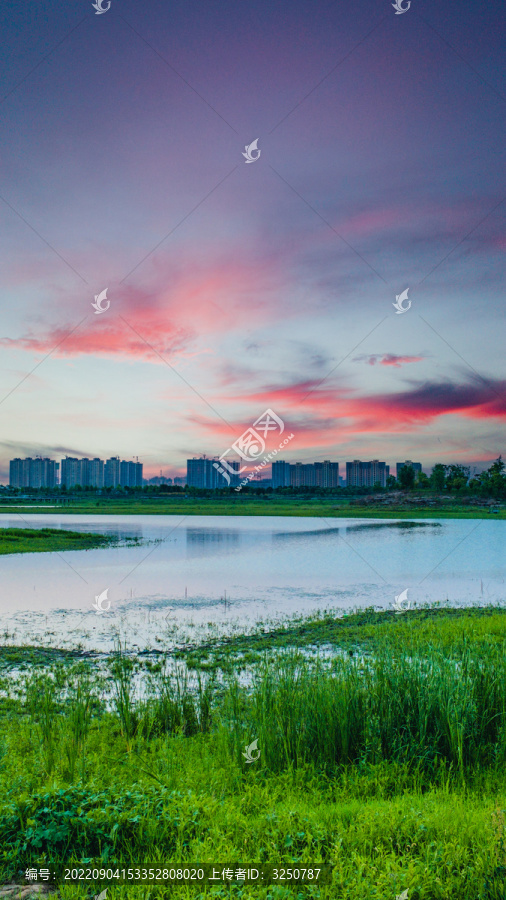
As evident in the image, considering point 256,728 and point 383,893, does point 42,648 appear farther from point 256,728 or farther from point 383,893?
point 383,893

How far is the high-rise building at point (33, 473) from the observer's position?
→ 130m

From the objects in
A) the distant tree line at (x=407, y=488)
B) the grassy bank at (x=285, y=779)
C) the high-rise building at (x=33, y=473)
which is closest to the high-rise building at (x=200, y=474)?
the distant tree line at (x=407, y=488)

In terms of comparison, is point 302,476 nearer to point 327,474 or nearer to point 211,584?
point 327,474

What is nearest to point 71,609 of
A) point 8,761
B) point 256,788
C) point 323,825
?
point 8,761

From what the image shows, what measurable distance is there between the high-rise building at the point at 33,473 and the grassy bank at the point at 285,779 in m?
130

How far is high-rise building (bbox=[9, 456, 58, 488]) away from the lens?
130 meters

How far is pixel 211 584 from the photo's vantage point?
1828 centimetres

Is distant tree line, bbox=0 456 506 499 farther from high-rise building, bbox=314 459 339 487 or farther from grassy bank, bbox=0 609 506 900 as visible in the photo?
grassy bank, bbox=0 609 506 900

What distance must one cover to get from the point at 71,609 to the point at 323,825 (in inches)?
476

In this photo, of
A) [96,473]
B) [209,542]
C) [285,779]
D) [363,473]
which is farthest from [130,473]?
[285,779]

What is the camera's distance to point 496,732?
567cm

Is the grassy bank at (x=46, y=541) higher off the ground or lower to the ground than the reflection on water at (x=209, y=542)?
higher

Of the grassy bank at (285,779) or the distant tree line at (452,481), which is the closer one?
the grassy bank at (285,779)

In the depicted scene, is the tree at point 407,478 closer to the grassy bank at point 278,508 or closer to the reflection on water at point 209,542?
the grassy bank at point 278,508
